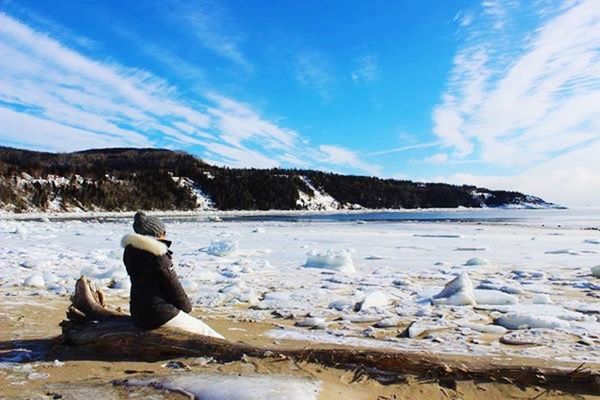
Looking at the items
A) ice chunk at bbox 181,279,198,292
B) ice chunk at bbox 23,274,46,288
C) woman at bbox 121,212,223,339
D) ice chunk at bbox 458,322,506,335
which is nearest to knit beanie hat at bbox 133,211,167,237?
woman at bbox 121,212,223,339

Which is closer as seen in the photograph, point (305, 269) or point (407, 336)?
point (407, 336)

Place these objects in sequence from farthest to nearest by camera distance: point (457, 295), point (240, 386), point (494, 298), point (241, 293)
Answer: point (241, 293)
point (494, 298)
point (457, 295)
point (240, 386)

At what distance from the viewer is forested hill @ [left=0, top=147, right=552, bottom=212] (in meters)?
74.8

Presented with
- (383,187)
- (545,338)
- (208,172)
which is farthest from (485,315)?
(383,187)

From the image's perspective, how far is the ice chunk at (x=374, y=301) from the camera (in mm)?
7035

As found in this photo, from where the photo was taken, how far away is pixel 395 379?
385 centimetres

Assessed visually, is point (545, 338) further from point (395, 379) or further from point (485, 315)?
point (395, 379)

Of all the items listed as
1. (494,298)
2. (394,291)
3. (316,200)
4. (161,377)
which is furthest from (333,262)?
(316,200)

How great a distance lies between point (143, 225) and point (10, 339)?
2169mm

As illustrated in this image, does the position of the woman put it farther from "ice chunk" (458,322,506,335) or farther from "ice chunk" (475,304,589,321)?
"ice chunk" (475,304,589,321)

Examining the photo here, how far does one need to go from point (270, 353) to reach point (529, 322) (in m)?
3.46

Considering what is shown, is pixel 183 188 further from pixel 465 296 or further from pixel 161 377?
pixel 161 377

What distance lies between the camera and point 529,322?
5.97 m

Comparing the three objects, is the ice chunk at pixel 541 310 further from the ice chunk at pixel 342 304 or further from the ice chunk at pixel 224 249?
the ice chunk at pixel 224 249
